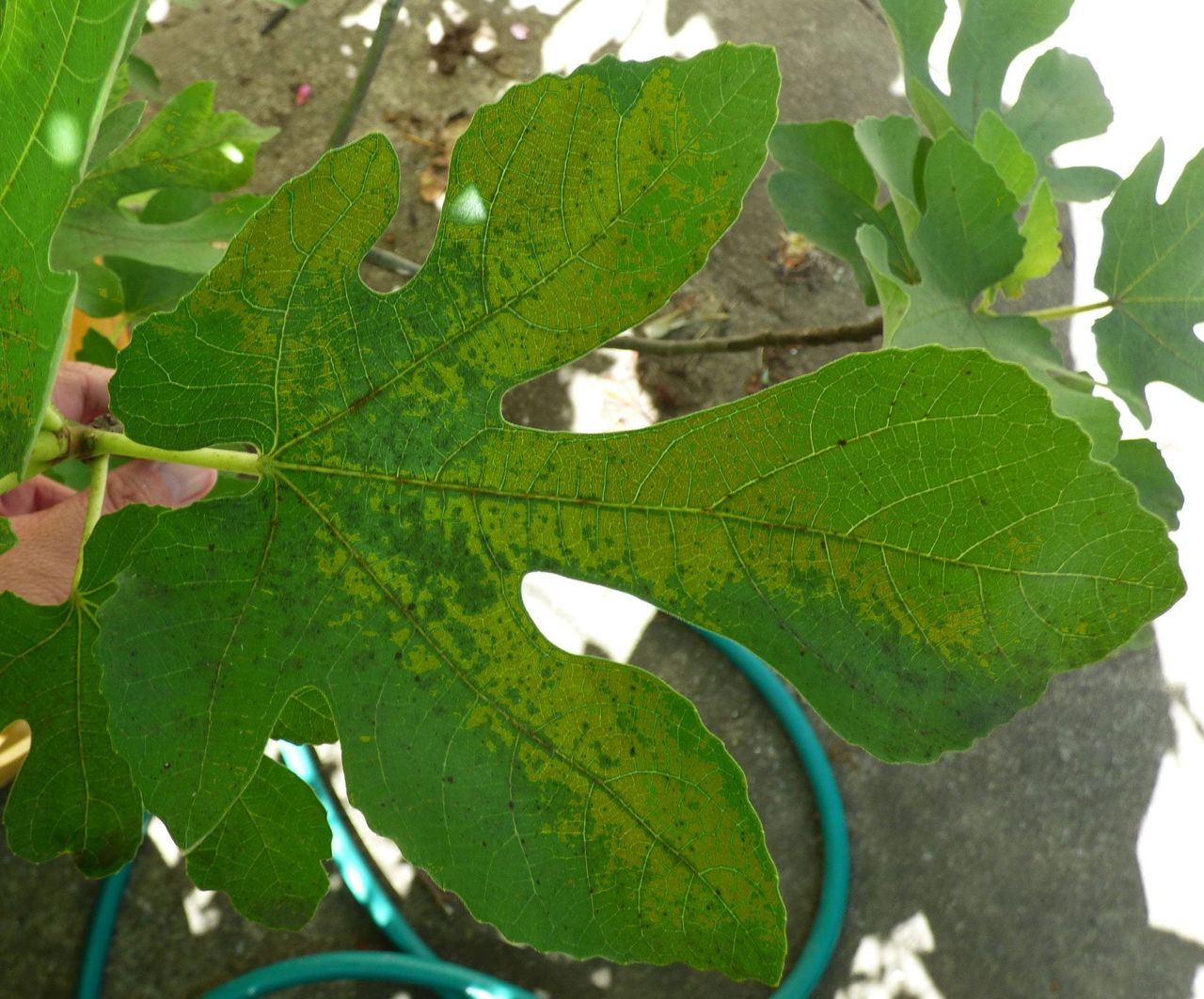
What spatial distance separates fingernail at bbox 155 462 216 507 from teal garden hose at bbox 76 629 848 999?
3.60ft

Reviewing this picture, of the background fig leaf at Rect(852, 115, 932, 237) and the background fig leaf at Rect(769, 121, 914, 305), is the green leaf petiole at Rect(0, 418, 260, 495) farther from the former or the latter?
the background fig leaf at Rect(769, 121, 914, 305)

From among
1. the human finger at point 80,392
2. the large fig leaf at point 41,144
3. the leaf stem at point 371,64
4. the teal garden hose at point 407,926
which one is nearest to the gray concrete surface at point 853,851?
the teal garden hose at point 407,926

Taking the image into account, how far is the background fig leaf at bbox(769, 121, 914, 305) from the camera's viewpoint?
1.40m

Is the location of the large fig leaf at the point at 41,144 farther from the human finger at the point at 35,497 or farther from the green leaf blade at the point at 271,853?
the human finger at the point at 35,497

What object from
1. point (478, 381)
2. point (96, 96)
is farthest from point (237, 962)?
point (96, 96)

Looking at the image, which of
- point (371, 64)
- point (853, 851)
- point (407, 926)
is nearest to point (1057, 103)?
point (371, 64)

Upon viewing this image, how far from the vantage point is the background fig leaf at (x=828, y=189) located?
55.2 inches

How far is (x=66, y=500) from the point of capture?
137cm

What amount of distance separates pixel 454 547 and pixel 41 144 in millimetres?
406

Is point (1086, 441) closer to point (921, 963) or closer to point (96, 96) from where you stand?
point (96, 96)

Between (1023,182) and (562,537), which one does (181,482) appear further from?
(1023,182)

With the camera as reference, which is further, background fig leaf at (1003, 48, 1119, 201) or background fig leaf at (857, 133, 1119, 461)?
background fig leaf at (1003, 48, 1119, 201)

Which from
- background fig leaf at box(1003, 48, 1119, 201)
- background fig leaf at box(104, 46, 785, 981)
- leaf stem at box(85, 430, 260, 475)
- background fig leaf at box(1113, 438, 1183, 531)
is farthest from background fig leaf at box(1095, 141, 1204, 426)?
leaf stem at box(85, 430, 260, 475)

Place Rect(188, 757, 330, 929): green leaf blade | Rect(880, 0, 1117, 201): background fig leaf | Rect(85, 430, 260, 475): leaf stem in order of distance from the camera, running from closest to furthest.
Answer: Rect(85, 430, 260, 475): leaf stem < Rect(188, 757, 330, 929): green leaf blade < Rect(880, 0, 1117, 201): background fig leaf
